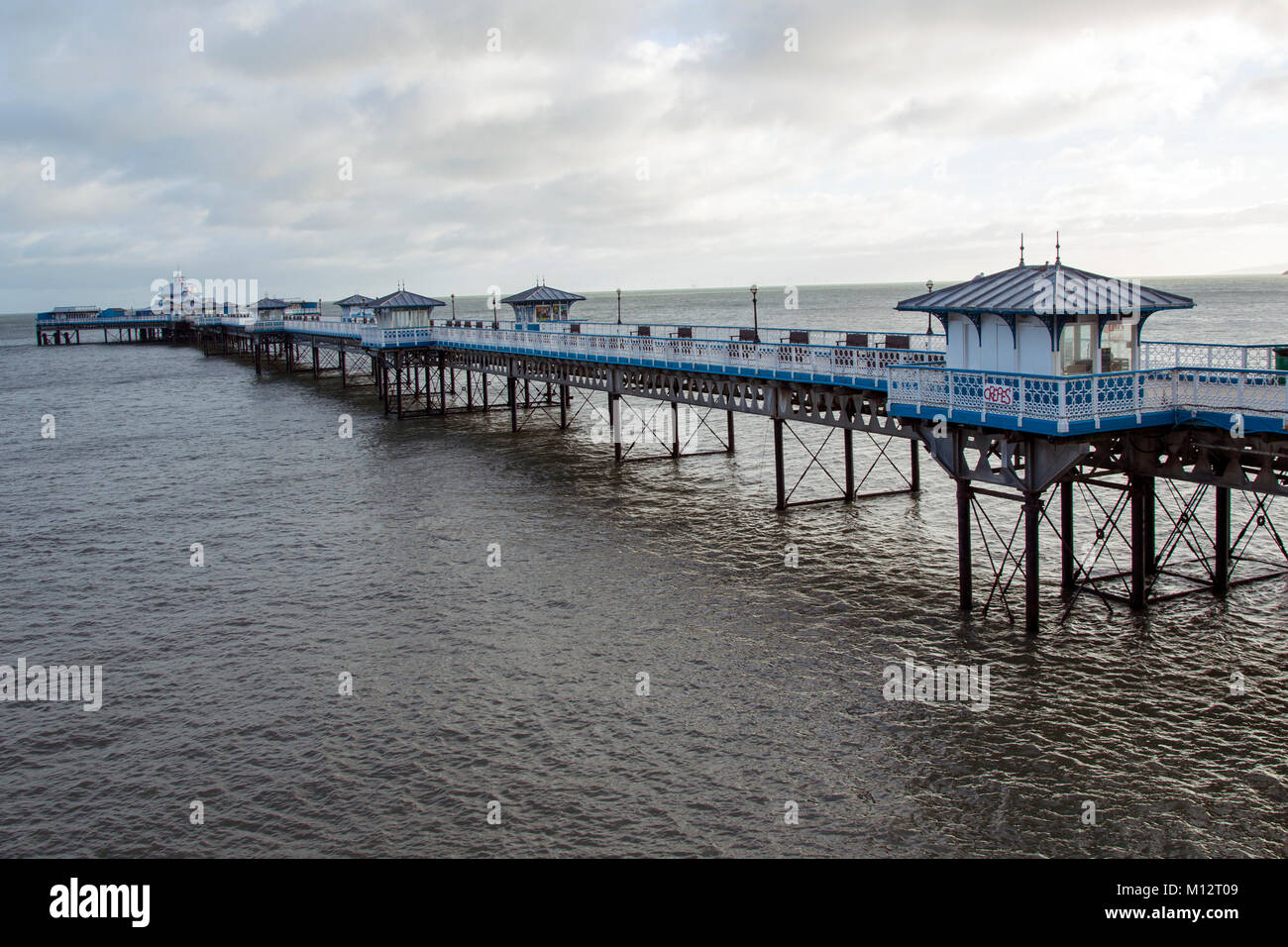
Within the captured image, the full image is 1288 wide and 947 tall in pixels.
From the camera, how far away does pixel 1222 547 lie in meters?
22.1

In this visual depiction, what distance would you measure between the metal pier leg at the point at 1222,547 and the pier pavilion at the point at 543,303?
41.2m

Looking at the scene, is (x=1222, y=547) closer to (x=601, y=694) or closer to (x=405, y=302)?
(x=601, y=694)

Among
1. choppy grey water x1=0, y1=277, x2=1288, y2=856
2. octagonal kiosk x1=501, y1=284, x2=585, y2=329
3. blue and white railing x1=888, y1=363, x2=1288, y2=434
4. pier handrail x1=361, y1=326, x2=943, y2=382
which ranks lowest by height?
choppy grey water x1=0, y1=277, x2=1288, y2=856

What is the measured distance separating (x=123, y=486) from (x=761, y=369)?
26303 millimetres

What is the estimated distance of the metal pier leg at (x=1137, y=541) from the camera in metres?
21.0

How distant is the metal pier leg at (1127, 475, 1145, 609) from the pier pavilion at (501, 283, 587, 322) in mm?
40816

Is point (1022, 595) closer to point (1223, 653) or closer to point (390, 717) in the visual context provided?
point (1223, 653)

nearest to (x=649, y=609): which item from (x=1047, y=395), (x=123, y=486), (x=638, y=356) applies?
(x=1047, y=395)

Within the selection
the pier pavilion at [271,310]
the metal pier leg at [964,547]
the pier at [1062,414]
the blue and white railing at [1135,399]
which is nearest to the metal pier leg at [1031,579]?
the pier at [1062,414]

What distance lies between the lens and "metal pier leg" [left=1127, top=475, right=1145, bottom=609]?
2098cm

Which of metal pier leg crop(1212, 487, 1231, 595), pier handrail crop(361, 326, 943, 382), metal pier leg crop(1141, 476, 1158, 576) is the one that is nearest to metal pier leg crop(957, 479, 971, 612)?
metal pier leg crop(1141, 476, 1158, 576)

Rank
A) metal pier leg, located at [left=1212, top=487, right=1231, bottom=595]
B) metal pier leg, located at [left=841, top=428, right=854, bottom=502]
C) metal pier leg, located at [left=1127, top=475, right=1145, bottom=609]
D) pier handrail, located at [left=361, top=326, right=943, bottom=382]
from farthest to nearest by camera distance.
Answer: metal pier leg, located at [left=841, top=428, right=854, bottom=502] → pier handrail, located at [left=361, top=326, right=943, bottom=382] → metal pier leg, located at [left=1212, top=487, right=1231, bottom=595] → metal pier leg, located at [left=1127, top=475, right=1145, bottom=609]

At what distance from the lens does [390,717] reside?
1828 centimetres

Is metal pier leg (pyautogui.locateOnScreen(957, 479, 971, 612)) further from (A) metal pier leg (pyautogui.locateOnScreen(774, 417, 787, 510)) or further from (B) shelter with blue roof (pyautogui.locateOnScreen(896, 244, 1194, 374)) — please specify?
(A) metal pier leg (pyautogui.locateOnScreen(774, 417, 787, 510))
